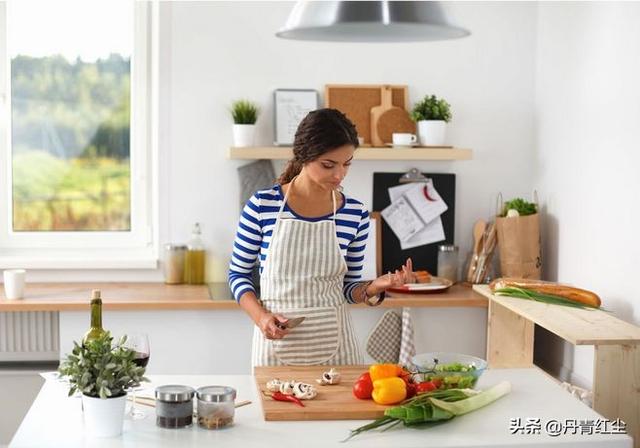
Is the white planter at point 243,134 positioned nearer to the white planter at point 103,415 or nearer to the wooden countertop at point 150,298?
the wooden countertop at point 150,298

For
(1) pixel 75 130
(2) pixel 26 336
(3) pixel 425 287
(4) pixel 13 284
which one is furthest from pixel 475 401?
(1) pixel 75 130

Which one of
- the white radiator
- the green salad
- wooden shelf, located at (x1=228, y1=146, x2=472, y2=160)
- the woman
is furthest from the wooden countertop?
the green salad

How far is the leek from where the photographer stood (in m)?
2.26

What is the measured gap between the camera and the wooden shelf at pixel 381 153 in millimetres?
4102

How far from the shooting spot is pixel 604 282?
3588mm

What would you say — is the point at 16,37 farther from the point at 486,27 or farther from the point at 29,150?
the point at 486,27

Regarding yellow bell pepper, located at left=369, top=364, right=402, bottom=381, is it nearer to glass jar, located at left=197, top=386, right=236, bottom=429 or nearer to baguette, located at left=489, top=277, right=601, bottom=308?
glass jar, located at left=197, top=386, right=236, bottom=429

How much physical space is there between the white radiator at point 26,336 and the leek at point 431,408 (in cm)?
220

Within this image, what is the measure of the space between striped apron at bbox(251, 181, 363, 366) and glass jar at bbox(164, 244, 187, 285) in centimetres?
129

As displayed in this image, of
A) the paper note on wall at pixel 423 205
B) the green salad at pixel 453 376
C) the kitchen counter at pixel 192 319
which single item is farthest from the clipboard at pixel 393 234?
the green salad at pixel 453 376

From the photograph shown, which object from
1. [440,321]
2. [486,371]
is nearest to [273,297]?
[486,371]

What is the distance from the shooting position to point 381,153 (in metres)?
4.16

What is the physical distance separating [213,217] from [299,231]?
55.0 inches

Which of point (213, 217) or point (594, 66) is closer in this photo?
point (594, 66)
